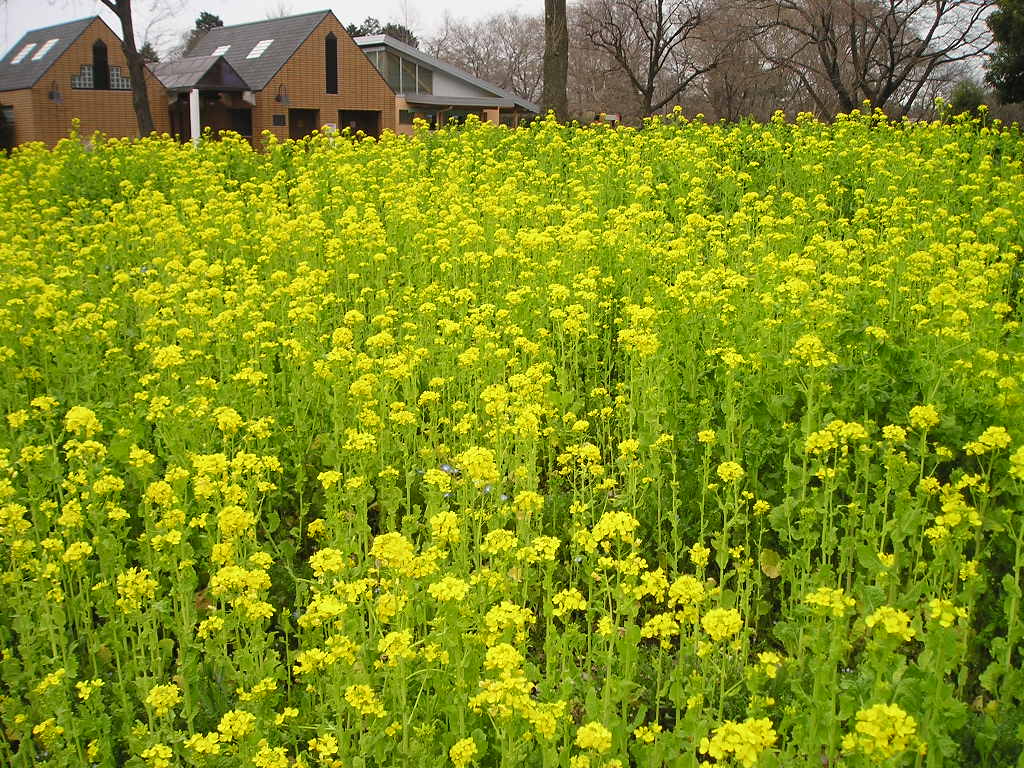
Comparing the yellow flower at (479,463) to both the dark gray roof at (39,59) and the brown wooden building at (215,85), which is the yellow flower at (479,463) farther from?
the dark gray roof at (39,59)

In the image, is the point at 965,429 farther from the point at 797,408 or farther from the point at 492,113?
the point at 492,113

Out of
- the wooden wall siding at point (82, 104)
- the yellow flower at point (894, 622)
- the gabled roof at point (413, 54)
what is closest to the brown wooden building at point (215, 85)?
the wooden wall siding at point (82, 104)

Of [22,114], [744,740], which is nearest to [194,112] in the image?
[22,114]

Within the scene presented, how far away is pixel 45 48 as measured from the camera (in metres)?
46.6

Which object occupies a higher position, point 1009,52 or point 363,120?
point 363,120

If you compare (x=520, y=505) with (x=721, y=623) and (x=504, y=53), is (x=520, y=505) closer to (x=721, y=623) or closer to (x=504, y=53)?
(x=721, y=623)

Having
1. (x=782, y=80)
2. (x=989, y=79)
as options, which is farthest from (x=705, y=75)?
(x=989, y=79)

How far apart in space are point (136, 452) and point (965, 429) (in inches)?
149

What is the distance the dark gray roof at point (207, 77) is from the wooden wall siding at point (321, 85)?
1437 millimetres

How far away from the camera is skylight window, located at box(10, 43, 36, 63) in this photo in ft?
158

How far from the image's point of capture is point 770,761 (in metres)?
2.56

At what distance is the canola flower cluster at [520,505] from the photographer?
9.85ft

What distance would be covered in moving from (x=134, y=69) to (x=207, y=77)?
21.0 metres

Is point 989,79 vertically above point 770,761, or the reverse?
point 989,79
